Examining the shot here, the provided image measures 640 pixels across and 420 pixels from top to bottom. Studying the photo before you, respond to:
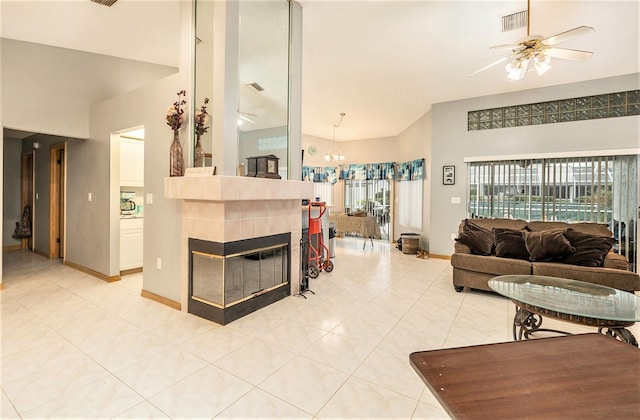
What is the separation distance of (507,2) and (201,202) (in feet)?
11.8

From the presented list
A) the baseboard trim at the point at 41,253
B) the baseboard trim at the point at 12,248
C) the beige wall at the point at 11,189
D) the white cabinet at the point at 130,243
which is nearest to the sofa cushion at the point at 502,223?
the white cabinet at the point at 130,243

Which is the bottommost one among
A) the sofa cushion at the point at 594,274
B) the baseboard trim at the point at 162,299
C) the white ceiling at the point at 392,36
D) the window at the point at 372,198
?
the baseboard trim at the point at 162,299

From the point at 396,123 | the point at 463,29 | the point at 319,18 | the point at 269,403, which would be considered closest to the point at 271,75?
the point at 319,18

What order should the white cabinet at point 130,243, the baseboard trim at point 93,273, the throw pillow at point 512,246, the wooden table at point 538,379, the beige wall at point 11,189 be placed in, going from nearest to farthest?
the wooden table at point 538,379
the throw pillow at point 512,246
the baseboard trim at point 93,273
the white cabinet at point 130,243
the beige wall at point 11,189

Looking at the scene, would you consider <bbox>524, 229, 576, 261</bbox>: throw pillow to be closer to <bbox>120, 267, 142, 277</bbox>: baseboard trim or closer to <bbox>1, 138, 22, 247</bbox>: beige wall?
<bbox>120, 267, 142, 277</bbox>: baseboard trim

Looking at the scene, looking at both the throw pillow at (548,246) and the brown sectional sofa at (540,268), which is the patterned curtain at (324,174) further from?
the throw pillow at (548,246)

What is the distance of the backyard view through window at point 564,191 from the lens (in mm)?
4426

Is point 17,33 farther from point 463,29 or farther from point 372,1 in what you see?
point 463,29

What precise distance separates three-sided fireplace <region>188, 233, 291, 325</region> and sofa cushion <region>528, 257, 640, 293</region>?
10.2 ft

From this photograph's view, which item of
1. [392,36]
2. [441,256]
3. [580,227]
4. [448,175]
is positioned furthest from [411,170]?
[392,36]

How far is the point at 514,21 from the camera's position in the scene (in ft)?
10.5

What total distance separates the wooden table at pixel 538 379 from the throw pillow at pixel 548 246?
3.14 meters

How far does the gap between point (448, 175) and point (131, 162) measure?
5.48 meters

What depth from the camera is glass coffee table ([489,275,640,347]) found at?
203 cm
